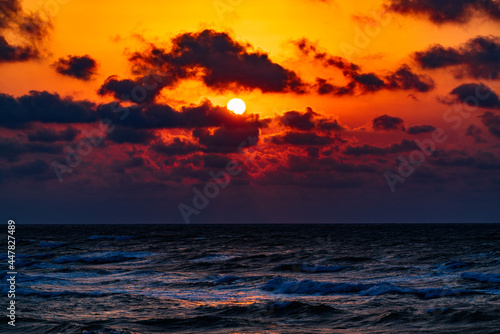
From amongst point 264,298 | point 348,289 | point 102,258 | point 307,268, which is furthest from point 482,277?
point 102,258

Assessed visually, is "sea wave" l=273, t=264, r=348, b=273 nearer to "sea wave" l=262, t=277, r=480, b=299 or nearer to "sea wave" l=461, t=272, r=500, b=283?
"sea wave" l=262, t=277, r=480, b=299

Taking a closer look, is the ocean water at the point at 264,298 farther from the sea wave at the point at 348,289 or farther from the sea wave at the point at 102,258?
the sea wave at the point at 102,258

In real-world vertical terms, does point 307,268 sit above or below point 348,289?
below

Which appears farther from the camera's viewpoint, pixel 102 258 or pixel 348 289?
pixel 102 258

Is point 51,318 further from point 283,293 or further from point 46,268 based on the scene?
point 46,268

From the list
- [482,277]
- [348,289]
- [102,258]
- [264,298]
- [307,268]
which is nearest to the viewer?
[264,298]

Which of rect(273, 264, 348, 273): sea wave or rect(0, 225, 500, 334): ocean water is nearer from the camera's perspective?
rect(0, 225, 500, 334): ocean water

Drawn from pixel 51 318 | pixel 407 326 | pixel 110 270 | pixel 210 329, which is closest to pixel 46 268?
pixel 110 270

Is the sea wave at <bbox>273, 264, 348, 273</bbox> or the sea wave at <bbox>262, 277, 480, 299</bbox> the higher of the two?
the sea wave at <bbox>262, 277, 480, 299</bbox>

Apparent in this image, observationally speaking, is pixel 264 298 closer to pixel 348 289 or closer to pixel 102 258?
pixel 348 289

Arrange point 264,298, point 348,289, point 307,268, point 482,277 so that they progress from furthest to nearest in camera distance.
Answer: point 307,268
point 482,277
point 348,289
point 264,298

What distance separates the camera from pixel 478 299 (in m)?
25.2

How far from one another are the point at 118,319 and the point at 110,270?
23.2 meters

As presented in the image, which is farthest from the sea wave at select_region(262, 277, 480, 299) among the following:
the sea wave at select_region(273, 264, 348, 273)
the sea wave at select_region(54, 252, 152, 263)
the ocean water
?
the sea wave at select_region(54, 252, 152, 263)
